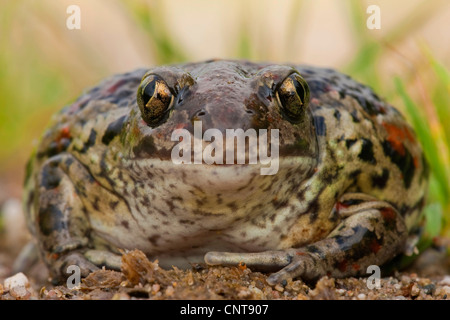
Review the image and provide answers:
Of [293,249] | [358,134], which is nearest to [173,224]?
[293,249]

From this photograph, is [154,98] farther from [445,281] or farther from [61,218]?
[445,281]

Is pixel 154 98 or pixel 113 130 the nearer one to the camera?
pixel 154 98

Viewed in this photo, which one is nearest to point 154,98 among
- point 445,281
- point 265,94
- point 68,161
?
point 265,94

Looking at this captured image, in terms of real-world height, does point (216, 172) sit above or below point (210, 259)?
above

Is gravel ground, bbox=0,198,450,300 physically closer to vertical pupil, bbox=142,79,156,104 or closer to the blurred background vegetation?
vertical pupil, bbox=142,79,156,104

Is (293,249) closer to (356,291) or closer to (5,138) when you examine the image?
(356,291)

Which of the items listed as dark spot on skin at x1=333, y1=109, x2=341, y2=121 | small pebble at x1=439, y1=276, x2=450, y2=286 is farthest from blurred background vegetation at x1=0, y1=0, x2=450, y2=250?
dark spot on skin at x1=333, y1=109, x2=341, y2=121
